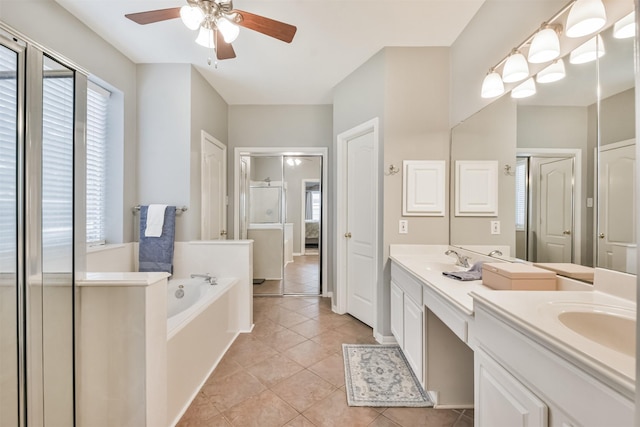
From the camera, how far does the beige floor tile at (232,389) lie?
1.63m

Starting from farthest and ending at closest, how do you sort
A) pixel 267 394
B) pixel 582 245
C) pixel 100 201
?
pixel 100 201 → pixel 267 394 → pixel 582 245

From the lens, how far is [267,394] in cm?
169

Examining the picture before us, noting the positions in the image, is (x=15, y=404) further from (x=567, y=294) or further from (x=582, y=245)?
(x=582, y=245)

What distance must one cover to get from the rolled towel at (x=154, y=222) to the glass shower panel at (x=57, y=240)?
1265mm

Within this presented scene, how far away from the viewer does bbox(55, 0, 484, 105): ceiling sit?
1.81 meters

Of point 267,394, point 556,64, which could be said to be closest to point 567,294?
point 556,64

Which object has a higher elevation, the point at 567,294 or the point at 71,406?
the point at 567,294

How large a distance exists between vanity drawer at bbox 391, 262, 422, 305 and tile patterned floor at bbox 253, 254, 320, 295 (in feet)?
5.73

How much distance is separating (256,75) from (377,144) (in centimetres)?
154

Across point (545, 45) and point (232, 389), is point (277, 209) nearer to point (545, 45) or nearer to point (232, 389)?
point (232, 389)

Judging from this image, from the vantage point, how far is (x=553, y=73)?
131 centimetres

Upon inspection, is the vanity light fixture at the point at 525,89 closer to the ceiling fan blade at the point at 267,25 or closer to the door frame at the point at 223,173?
the ceiling fan blade at the point at 267,25

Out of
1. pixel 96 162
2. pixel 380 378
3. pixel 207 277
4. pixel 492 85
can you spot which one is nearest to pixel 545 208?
pixel 492 85

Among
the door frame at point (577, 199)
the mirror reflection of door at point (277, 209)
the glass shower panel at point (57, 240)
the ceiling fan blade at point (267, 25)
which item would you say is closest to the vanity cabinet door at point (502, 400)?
the door frame at point (577, 199)
